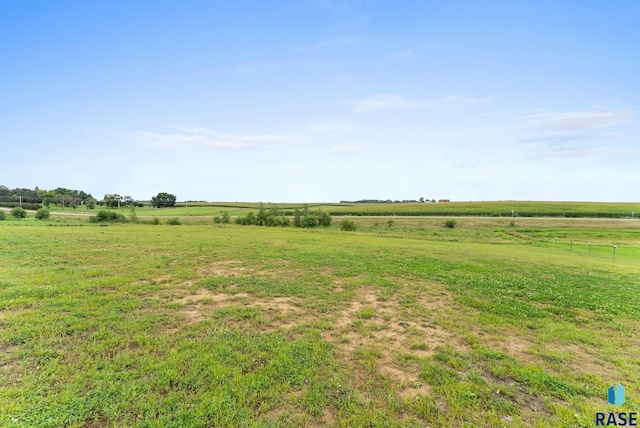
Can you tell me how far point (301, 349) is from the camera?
18.9 ft

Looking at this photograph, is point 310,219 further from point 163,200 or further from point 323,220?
point 163,200

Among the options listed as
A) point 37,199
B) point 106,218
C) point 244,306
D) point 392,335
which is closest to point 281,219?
point 106,218

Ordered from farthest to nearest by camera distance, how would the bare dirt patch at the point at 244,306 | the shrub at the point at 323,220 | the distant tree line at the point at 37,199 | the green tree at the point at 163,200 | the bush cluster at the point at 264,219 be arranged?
the green tree at the point at 163,200 → the distant tree line at the point at 37,199 → the shrub at the point at 323,220 → the bush cluster at the point at 264,219 → the bare dirt patch at the point at 244,306

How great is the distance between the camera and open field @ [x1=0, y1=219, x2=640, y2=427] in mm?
4078

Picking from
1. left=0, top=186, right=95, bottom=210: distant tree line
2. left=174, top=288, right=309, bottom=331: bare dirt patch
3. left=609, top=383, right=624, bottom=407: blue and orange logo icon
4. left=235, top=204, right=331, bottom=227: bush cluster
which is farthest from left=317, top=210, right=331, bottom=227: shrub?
left=0, top=186, right=95, bottom=210: distant tree line

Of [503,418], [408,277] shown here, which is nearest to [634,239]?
[408,277]

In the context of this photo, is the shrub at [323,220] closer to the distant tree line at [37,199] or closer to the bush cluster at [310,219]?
the bush cluster at [310,219]

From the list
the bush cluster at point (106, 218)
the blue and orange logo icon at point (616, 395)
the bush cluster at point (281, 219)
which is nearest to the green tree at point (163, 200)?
the bush cluster at point (106, 218)

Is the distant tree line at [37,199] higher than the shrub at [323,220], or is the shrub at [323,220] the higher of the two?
the distant tree line at [37,199]

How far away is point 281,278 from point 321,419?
7.90m

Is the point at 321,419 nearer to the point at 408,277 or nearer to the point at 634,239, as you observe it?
the point at 408,277

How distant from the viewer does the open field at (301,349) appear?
408 cm

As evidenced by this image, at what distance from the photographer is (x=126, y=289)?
9.15 metres

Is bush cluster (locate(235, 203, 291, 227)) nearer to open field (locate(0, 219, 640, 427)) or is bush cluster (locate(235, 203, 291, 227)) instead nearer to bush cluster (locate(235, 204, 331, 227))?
bush cluster (locate(235, 204, 331, 227))
